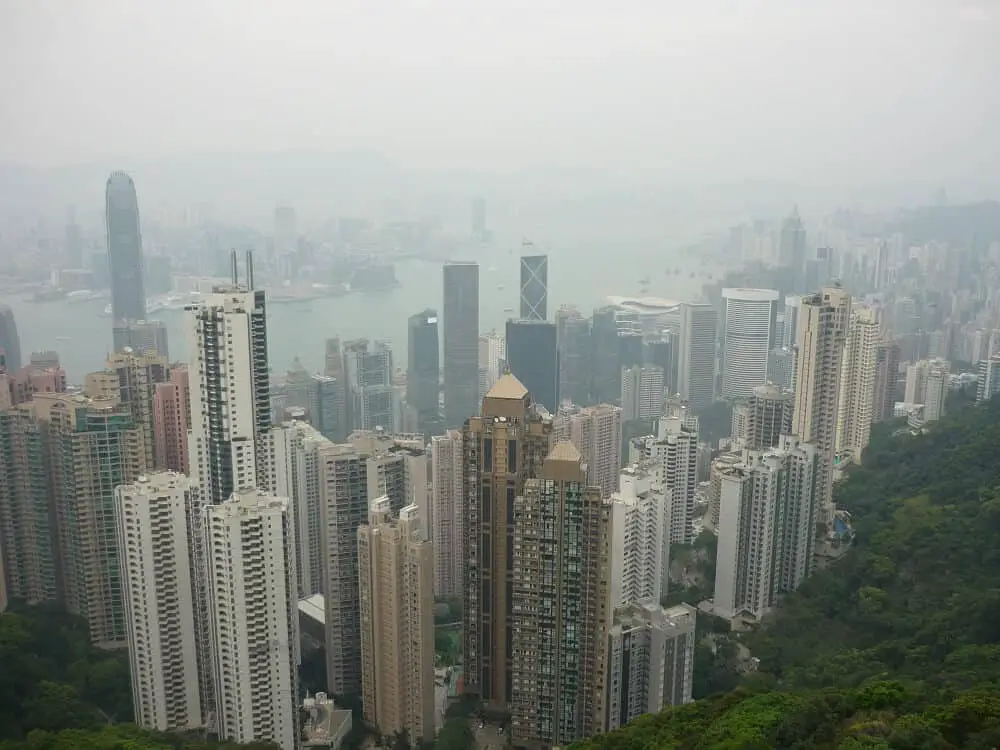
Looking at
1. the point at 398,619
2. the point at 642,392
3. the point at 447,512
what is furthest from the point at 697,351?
the point at 398,619

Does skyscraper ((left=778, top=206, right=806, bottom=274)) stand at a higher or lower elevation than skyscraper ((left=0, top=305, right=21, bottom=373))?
higher

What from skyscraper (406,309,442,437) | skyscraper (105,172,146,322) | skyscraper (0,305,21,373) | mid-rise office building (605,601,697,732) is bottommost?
mid-rise office building (605,601,697,732)

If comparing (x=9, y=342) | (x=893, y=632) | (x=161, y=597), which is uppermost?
(x=9, y=342)

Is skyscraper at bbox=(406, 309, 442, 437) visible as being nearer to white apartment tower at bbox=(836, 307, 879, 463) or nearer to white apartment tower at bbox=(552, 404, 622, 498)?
white apartment tower at bbox=(552, 404, 622, 498)

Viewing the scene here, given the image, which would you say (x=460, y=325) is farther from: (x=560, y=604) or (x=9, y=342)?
(x=560, y=604)

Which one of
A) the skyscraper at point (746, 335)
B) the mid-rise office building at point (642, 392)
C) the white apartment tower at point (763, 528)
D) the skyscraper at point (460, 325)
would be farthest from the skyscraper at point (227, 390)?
the skyscraper at point (746, 335)

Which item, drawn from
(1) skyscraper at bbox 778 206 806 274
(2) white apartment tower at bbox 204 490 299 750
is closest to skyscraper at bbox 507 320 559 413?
(1) skyscraper at bbox 778 206 806 274

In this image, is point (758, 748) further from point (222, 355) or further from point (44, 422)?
point (44, 422)
